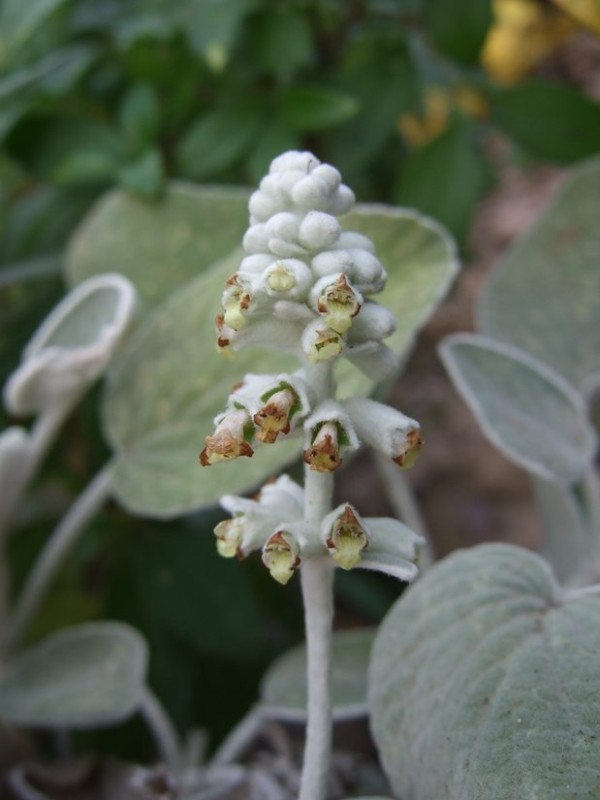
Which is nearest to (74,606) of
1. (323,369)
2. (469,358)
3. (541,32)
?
(469,358)

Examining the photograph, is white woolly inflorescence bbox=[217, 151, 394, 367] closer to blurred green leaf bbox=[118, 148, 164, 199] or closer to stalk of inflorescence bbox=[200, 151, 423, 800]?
stalk of inflorescence bbox=[200, 151, 423, 800]

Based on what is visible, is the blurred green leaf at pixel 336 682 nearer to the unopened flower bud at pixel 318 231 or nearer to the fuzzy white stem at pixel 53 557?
the fuzzy white stem at pixel 53 557

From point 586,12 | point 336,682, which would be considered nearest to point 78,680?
point 336,682

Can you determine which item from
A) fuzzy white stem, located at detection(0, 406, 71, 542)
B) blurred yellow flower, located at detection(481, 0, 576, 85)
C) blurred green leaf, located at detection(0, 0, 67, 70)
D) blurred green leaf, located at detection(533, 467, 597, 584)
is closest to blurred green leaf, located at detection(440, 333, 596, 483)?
blurred green leaf, located at detection(533, 467, 597, 584)

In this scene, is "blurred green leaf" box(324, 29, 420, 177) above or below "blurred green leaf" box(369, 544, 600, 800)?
above

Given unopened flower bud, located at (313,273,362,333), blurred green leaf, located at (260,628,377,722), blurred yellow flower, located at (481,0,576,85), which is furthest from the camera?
blurred yellow flower, located at (481,0,576,85)

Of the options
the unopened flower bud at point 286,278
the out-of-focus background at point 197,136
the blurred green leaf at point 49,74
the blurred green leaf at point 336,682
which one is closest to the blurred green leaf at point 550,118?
the out-of-focus background at point 197,136
